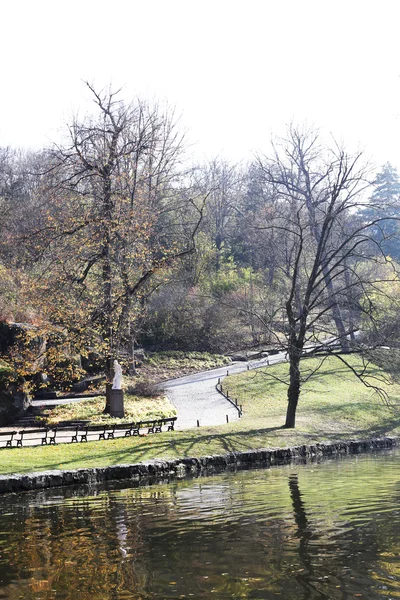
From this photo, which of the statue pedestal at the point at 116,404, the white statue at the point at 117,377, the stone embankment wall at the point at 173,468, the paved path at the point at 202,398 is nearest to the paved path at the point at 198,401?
the paved path at the point at 202,398

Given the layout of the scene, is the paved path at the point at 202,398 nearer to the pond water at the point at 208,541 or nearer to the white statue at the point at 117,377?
the white statue at the point at 117,377

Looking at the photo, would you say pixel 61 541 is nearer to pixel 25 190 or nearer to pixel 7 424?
pixel 7 424

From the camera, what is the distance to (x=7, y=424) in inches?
1211

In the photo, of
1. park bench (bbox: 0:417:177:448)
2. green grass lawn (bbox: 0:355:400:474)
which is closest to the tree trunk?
green grass lawn (bbox: 0:355:400:474)

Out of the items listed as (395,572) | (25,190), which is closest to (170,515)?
(395,572)

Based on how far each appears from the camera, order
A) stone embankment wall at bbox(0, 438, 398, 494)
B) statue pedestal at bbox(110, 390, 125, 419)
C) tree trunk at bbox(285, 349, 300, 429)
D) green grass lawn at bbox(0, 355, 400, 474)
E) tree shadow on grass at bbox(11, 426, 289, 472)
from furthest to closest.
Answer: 1. statue pedestal at bbox(110, 390, 125, 419)
2. tree trunk at bbox(285, 349, 300, 429)
3. green grass lawn at bbox(0, 355, 400, 474)
4. tree shadow on grass at bbox(11, 426, 289, 472)
5. stone embankment wall at bbox(0, 438, 398, 494)

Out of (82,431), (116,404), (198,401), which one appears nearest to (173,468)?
(82,431)

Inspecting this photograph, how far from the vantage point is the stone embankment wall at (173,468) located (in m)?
19.2

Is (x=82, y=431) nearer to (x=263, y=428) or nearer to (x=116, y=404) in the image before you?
(x=116, y=404)

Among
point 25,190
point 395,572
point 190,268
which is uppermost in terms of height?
point 25,190

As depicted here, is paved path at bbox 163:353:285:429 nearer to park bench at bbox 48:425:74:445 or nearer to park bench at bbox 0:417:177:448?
park bench at bbox 0:417:177:448

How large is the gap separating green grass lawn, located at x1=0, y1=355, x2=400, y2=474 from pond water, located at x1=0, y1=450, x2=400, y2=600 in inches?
130

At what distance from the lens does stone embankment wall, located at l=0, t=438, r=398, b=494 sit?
19.2m

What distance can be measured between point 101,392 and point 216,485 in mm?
19559
